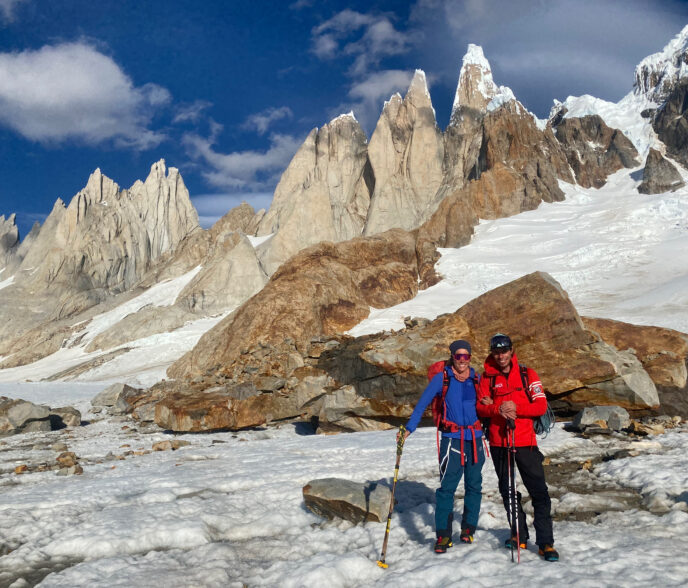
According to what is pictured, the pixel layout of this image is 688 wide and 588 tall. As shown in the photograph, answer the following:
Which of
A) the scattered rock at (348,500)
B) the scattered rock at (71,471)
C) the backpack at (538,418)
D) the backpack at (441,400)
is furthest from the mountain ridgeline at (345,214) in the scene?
the backpack at (538,418)

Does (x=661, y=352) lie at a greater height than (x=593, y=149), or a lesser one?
lesser

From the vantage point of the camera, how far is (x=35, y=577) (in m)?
4.81

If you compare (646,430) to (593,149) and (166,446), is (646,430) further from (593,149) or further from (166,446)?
(593,149)

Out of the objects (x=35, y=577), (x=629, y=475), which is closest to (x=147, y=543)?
(x=35, y=577)

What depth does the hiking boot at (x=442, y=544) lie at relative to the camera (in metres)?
4.94

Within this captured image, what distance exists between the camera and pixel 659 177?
72438 millimetres

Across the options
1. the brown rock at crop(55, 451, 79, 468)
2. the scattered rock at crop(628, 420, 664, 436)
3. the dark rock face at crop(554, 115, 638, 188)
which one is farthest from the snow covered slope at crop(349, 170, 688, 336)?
the brown rock at crop(55, 451, 79, 468)

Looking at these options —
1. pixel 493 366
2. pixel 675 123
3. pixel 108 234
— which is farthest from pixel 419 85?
pixel 493 366

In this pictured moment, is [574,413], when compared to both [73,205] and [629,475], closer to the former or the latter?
[629,475]

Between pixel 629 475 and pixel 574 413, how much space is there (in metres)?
5.66

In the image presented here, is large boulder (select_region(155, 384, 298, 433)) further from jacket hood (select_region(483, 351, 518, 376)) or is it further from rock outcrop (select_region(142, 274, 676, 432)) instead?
jacket hood (select_region(483, 351, 518, 376))

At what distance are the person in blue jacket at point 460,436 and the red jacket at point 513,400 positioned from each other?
0.59 ft

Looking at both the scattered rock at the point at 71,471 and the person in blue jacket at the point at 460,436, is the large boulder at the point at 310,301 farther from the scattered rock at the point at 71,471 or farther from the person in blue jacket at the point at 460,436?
the person in blue jacket at the point at 460,436

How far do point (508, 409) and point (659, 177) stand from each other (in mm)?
84372
